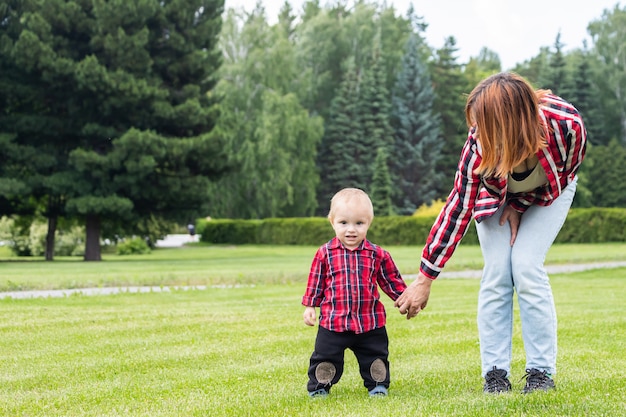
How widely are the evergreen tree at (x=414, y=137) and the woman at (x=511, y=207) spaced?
1854 inches

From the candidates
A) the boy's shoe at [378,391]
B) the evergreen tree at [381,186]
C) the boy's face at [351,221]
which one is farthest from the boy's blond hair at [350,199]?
the evergreen tree at [381,186]

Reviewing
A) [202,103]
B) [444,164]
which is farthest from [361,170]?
[202,103]

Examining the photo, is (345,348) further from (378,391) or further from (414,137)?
(414,137)

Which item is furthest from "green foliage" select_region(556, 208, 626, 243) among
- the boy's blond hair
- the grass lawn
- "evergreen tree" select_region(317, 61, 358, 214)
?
the boy's blond hair

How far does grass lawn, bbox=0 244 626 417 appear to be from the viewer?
12.3 ft

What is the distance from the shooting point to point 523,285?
378 cm

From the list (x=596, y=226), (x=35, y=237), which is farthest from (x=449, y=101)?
(x=35, y=237)

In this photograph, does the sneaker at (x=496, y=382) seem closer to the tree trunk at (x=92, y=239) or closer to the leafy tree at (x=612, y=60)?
the tree trunk at (x=92, y=239)

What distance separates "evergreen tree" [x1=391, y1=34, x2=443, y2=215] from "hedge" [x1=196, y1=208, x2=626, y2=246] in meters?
14.7

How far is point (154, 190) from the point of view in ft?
82.2

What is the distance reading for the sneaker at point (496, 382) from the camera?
3.86 meters

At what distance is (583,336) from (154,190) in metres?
20.1

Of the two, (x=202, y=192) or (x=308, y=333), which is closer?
(x=308, y=333)

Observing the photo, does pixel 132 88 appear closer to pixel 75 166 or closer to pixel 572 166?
pixel 75 166
